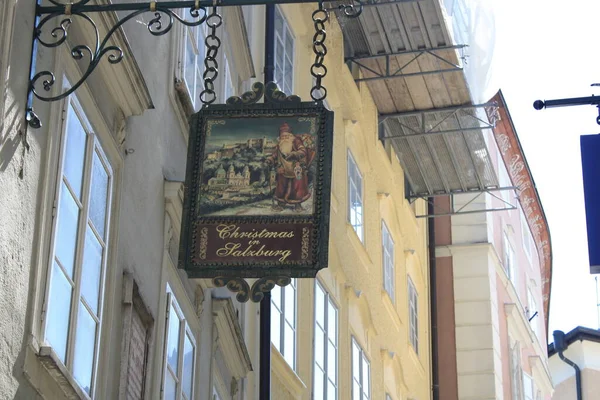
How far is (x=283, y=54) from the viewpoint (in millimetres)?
14945

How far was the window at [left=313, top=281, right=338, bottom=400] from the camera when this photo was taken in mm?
14906

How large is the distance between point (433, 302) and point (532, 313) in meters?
6.59

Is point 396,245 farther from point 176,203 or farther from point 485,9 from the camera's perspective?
point 176,203

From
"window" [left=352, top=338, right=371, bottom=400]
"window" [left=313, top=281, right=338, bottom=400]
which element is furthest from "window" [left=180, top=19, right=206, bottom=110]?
"window" [left=352, top=338, right=371, bottom=400]

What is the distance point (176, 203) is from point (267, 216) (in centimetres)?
207

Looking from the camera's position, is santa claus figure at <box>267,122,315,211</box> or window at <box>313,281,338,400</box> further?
window at <box>313,281,338,400</box>

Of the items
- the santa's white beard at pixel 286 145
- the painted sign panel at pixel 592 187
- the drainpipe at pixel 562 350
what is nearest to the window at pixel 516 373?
the drainpipe at pixel 562 350

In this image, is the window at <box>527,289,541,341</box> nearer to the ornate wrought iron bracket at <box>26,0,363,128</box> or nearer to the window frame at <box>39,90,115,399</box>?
the window frame at <box>39,90,115,399</box>

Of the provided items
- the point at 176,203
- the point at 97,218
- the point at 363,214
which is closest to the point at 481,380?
the point at 363,214

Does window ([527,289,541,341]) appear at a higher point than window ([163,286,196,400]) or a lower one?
higher

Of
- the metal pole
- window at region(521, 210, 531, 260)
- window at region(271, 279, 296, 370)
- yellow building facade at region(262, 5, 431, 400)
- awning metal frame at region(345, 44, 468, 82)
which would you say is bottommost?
the metal pole

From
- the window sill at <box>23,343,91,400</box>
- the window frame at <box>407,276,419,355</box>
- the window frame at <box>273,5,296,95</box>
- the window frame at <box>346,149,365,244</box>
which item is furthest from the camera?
the window frame at <box>407,276,419,355</box>

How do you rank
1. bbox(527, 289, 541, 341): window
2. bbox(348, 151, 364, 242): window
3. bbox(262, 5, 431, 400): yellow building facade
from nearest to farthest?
bbox(262, 5, 431, 400): yellow building facade, bbox(348, 151, 364, 242): window, bbox(527, 289, 541, 341): window

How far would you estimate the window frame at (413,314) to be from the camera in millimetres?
21719
